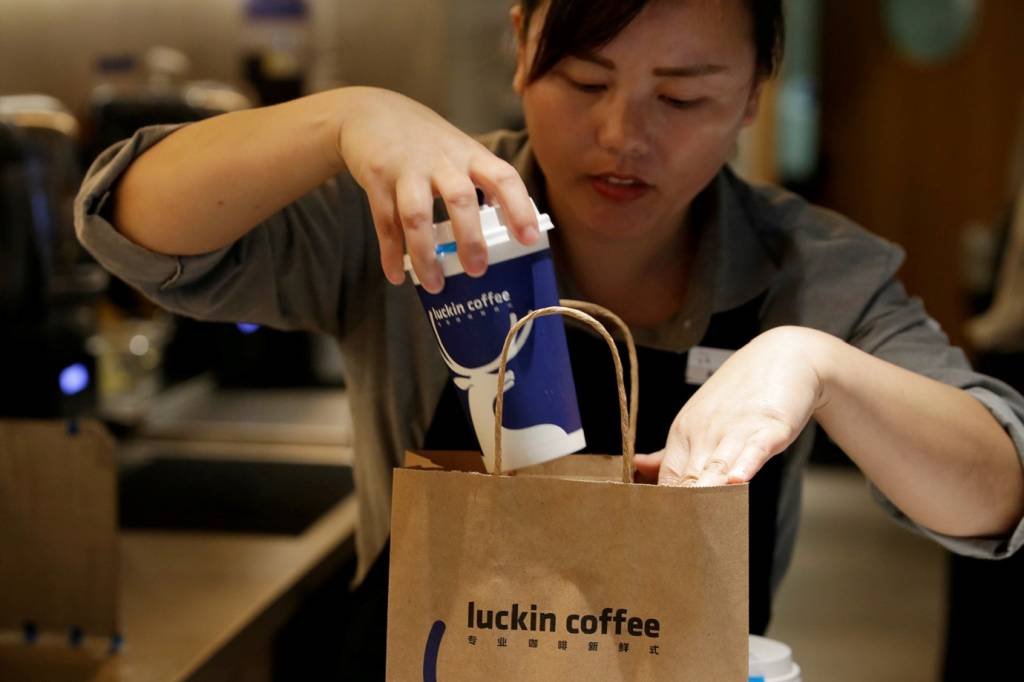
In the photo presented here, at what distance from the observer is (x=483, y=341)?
818 mm

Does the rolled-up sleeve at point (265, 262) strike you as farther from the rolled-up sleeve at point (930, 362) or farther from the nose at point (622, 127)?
the rolled-up sleeve at point (930, 362)

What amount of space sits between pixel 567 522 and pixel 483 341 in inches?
6.5

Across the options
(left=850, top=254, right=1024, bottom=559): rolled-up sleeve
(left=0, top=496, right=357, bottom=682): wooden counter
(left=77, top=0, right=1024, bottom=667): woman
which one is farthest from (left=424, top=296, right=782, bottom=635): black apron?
(left=0, top=496, right=357, bottom=682): wooden counter

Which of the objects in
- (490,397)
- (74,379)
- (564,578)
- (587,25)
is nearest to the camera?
(564,578)

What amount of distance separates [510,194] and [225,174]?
29cm

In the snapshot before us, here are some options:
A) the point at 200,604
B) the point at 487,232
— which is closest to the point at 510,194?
the point at 487,232

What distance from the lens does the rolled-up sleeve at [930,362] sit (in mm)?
960

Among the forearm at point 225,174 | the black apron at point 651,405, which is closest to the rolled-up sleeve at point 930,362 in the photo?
the black apron at point 651,405

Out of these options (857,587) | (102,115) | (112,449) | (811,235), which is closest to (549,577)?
(811,235)

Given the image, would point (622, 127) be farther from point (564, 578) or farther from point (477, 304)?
point (564, 578)

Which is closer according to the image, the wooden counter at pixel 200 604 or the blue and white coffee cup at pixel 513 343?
the blue and white coffee cup at pixel 513 343

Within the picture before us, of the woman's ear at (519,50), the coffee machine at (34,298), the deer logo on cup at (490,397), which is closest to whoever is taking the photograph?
the deer logo on cup at (490,397)

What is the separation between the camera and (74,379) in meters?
1.86

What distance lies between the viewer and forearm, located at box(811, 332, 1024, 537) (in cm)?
86
